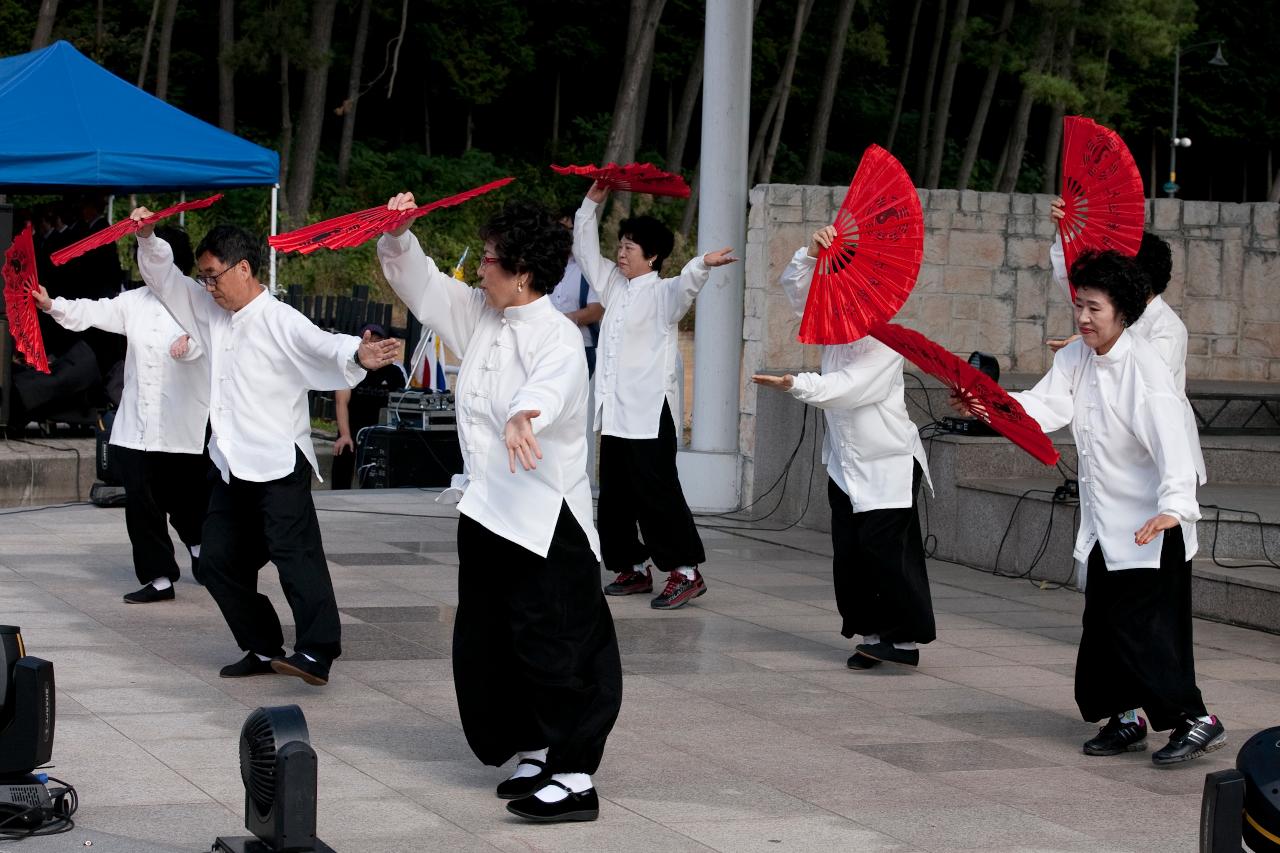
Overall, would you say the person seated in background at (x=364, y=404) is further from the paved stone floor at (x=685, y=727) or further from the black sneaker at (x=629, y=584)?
the black sneaker at (x=629, y=584)

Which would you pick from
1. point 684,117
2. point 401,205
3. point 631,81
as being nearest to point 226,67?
point 631,81

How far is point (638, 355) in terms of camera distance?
825 centimetres

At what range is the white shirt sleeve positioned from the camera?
5062 mm

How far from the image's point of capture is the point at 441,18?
123 feet

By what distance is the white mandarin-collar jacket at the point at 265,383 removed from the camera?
6344 mm

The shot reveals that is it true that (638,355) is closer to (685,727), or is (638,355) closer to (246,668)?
(246,668)

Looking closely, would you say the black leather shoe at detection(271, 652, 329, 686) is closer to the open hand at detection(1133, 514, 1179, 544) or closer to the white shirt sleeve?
the white shirt sleeve

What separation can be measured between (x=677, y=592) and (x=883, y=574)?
1635 mm

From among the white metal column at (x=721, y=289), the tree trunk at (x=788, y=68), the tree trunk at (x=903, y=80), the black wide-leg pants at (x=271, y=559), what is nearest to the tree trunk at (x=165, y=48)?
the tree trunk at (x=788, y=68)

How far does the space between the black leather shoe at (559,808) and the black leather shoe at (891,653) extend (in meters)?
2.43

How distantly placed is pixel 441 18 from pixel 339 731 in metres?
33.5

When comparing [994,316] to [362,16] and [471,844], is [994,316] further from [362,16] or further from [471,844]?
[362,16]

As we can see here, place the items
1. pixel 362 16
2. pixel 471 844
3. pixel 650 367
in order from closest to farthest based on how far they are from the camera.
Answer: pixel 471 844, pixel 650 367, pixel 362 16

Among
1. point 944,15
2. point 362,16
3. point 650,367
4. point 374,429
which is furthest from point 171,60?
point 650,367
